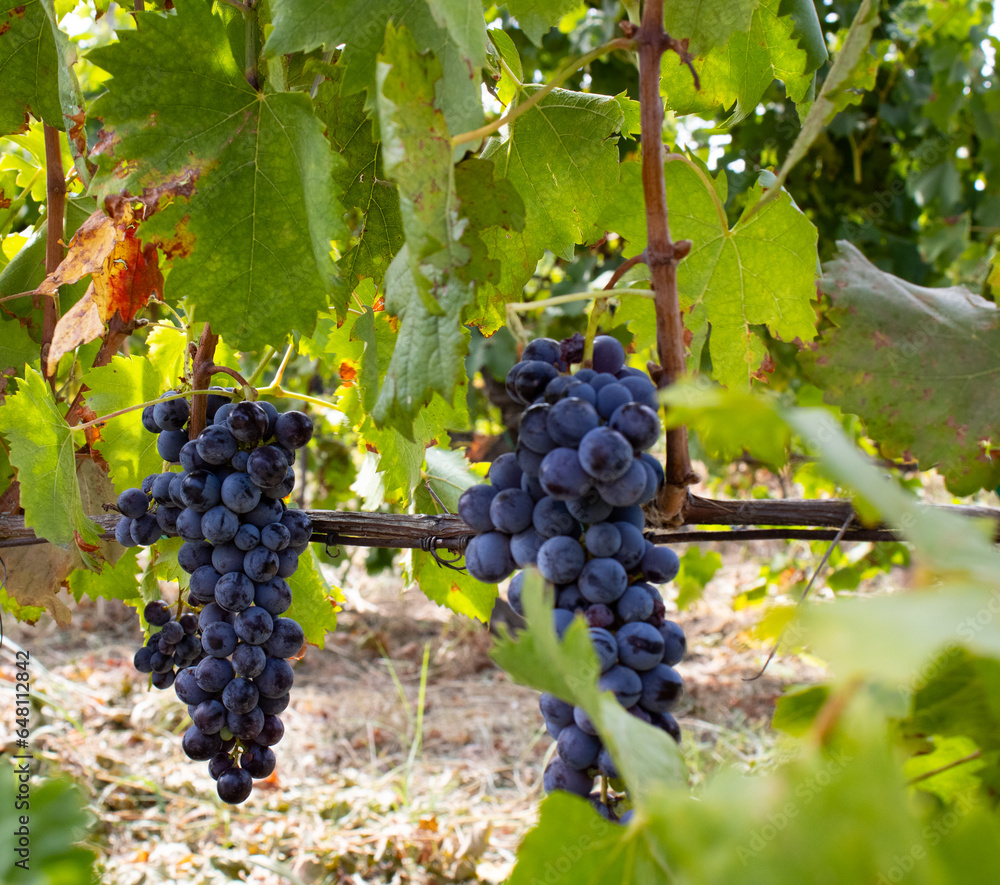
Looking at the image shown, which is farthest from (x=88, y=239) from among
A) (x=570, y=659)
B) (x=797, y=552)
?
(x=797, y=552)

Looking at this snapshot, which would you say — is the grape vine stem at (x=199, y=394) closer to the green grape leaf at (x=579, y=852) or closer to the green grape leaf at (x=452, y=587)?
the green grape leaf at (x=452, y=587)

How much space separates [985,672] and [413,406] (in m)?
0.45

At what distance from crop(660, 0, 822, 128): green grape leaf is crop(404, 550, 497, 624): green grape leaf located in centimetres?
71

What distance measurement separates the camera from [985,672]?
0.37 meters

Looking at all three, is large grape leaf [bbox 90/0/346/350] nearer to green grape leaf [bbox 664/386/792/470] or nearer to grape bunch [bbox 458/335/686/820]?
grape bunch [bbox 458/335/686/820]

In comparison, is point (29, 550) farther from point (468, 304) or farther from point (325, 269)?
Answer: point (468, 304)

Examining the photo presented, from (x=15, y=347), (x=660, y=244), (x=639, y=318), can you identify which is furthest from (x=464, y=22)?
(x=15, y=347)

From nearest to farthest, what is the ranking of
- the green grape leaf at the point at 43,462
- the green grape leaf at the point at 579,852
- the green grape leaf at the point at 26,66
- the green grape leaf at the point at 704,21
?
the green grape leaf at the point at 579,852, the green grape leaf at the point at 704,21, the green grape leaf at the point at 43,462, the green grape leaf at the point at 26,66

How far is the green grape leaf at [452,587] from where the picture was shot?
115cm

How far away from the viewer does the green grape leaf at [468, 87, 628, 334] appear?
37.1 inches

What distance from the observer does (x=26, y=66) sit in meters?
1.06

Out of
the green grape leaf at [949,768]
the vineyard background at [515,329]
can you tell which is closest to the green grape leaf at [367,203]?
the vineyard background at [515,329]

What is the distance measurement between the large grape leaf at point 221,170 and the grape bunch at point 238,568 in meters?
0.12

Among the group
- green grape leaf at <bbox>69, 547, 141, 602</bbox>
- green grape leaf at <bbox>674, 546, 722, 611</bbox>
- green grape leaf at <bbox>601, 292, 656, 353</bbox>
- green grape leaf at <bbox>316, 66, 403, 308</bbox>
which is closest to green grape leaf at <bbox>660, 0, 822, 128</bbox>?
green grape leaf at <bbox>601, 292, 656, 353</bbox>
